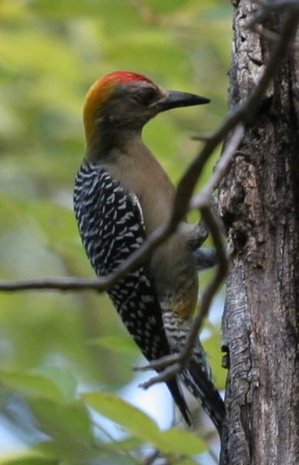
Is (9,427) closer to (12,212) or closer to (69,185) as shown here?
(69,185)

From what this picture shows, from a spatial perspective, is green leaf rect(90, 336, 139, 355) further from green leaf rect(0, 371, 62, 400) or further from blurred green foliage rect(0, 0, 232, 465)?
green leaf rect(0, 371, 62, 400)

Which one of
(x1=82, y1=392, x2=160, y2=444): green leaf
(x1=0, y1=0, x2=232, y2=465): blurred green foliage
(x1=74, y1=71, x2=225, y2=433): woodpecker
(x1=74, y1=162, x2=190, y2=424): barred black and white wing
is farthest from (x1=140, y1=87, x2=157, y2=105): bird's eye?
(x1=82, y1=392, x2=160, y2=444): green leaf

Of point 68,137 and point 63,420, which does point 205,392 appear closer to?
point 63,420

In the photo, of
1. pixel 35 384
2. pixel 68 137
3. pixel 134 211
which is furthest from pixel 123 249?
pixel 35 384

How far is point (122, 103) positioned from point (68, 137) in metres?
0.56

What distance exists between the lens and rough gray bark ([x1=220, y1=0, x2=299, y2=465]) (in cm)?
354

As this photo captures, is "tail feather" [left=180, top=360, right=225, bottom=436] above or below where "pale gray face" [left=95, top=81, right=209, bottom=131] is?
below

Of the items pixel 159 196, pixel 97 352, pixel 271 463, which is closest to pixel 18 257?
pixel 97 352

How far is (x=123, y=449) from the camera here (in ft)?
13.3

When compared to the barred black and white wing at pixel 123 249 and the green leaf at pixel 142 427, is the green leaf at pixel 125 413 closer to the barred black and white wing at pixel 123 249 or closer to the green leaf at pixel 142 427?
the green leaf at pixel 142 427

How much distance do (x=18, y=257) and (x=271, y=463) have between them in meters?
6.04

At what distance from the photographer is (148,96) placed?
5.81 metres

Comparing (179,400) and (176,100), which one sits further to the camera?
(176,100)

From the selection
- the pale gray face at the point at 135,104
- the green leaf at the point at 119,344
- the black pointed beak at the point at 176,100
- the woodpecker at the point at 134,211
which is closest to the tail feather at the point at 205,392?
the woodpecker at the point at 134,211
